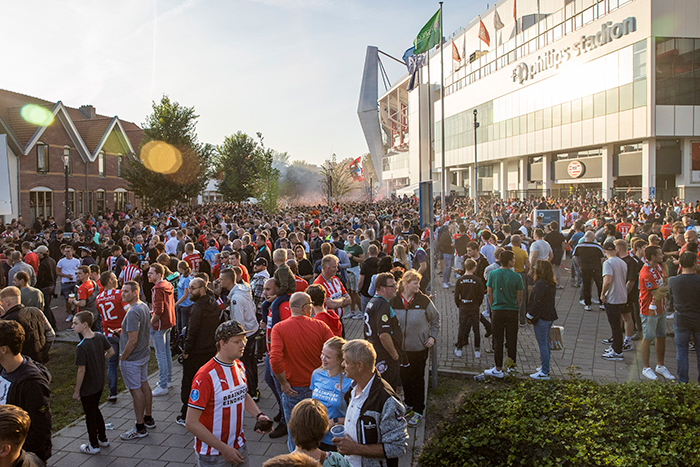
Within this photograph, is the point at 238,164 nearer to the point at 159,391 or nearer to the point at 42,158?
the point at 42,158

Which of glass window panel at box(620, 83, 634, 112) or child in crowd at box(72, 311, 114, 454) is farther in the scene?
glass window panel at box(620, 83, 634, 112)

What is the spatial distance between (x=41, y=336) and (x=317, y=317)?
11.5 feet

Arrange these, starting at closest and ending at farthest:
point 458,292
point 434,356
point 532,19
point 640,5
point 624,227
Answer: point 434,356
point 458,292
point 624,227
point 640,5
point 532,19

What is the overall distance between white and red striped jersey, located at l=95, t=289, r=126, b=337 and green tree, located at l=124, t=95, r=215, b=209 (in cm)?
2830

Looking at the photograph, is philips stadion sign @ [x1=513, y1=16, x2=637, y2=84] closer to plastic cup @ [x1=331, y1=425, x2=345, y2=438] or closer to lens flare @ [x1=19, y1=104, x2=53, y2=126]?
plastic cup @ [x1=331, y1=425, x2=345, y2=438]

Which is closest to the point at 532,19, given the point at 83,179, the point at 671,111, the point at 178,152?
the point at 671,111

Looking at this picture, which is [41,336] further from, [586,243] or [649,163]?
[649,163]

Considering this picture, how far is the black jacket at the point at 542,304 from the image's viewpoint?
6906 mm

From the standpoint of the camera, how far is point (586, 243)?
10.5m

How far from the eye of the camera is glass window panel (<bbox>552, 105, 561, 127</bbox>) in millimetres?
40344

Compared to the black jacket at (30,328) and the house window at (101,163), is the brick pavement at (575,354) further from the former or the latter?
the house window at (101,163)

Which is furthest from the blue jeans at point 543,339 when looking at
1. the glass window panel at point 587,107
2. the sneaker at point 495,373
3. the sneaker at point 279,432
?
the glass window panel at point 587,107

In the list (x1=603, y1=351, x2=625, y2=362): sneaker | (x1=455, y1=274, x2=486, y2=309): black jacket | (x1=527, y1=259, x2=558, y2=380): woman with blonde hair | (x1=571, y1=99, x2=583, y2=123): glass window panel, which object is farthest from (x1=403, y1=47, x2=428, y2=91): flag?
(x1=571, y1=99, x2=583, y2=123): glass window panel

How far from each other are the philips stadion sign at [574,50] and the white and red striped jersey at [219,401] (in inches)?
1485
